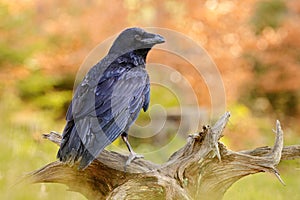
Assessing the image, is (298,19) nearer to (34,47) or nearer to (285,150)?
(34,47)

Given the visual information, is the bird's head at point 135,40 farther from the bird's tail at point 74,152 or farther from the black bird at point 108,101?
the bird's tail at point 74,152

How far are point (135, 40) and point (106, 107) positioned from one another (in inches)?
16.2

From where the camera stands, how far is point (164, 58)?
5422mm

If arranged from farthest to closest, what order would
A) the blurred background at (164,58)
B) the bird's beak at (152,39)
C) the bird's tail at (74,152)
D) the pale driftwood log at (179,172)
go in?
the blurred background at (164,58), the bird's beak at (152,39), the pale driftwood log at (179,172), the bird's tail at (74,152)

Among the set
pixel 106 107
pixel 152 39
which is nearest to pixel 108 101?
pixel 106 107

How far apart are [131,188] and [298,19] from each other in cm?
501

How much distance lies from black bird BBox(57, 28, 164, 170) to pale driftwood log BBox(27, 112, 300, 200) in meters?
0.09

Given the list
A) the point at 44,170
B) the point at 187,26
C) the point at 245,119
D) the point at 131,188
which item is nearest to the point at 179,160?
the point at 131,188

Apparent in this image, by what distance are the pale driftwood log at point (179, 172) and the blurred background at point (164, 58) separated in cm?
225

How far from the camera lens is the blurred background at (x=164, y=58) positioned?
224 inches

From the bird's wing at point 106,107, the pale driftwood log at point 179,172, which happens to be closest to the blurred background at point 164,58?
the pale driftwood log at point 179,172

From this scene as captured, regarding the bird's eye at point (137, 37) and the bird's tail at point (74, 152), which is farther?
the bird's eye at point (137, 37)

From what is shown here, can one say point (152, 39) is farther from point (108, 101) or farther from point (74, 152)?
point (74, 152)

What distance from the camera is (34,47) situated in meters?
6.26
